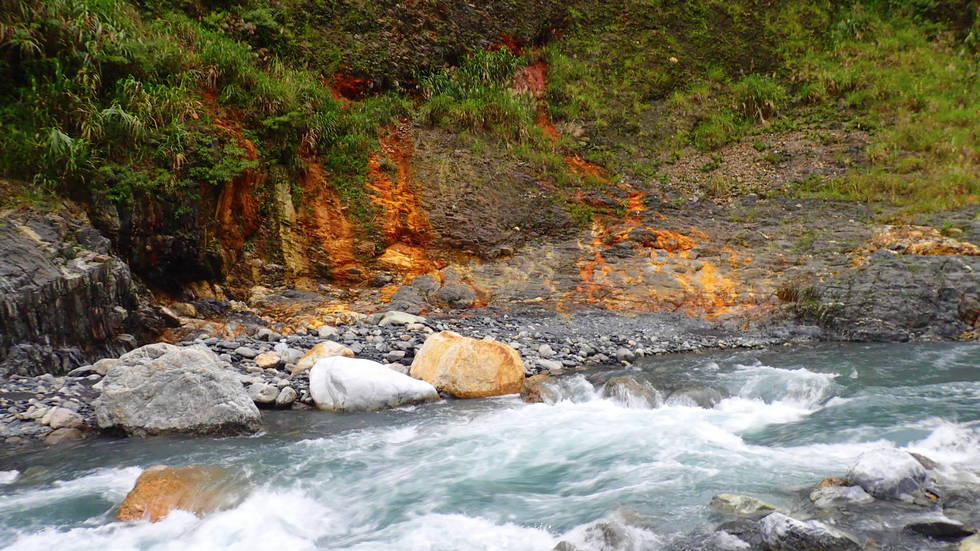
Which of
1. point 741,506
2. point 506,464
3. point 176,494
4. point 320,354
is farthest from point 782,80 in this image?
point 176,494

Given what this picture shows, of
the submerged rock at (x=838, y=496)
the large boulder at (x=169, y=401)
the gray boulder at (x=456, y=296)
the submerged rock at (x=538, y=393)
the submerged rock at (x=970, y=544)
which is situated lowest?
the submerged rock at (x=538, y=393)

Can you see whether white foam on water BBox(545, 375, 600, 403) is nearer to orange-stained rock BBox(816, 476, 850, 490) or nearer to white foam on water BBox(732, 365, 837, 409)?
white foam on water BBox(732, 365, 837, 409)

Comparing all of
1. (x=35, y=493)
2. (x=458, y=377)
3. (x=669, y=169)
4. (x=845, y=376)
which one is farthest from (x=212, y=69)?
(x=845, y=376)

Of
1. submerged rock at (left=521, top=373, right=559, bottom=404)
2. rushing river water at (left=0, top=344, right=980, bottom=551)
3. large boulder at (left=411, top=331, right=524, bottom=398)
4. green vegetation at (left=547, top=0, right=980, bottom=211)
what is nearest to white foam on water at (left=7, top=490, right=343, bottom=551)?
rushing river water at (left=0, top=344, right=980, bottom=551)

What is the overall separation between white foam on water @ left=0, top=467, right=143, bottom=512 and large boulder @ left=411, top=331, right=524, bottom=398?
3.35 metres

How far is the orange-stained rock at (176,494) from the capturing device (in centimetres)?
416

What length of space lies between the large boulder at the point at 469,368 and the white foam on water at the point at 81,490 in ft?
11.0

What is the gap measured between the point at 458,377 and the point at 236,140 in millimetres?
6620

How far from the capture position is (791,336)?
9.77 metres

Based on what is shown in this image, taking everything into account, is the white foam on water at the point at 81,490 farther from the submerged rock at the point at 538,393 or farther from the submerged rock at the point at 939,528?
the submerged rock at the point at 939,528

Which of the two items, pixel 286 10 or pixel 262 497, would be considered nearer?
pixel 262 497

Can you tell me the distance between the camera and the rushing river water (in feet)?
12.9

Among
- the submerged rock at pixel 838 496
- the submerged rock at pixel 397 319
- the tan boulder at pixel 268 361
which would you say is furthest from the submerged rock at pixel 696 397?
the tan boulder at pixel 268 361

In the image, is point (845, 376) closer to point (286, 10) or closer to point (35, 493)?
point (35, 493)
